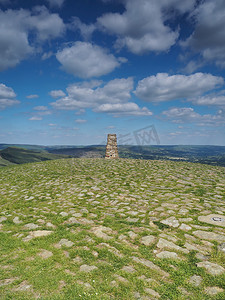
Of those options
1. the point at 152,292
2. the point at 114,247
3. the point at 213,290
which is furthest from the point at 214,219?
the point at 152,292

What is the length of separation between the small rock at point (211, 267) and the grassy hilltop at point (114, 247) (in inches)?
0.8

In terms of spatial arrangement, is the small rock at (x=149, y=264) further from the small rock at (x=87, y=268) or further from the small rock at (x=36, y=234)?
the small rock at (x=36, y=234)

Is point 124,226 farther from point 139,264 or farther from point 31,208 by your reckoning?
point 31,208

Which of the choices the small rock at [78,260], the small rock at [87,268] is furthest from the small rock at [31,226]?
the small rock at [87,268]

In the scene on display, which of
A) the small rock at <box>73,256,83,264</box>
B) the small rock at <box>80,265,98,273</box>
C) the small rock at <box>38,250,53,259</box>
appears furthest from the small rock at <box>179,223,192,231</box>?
the small rock at <box>38,250,53,259</box>

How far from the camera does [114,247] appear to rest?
4793mm

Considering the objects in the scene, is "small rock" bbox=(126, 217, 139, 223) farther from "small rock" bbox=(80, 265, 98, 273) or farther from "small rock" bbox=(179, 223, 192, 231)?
"small rock" bbox=(80, 265, 98, 273)

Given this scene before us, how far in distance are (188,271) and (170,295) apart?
81 centimetres

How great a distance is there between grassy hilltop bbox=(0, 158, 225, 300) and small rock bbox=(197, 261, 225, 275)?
2 cm

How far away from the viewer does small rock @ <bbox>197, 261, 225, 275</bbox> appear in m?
3.79

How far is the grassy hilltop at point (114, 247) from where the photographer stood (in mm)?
3432

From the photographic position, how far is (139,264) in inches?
161

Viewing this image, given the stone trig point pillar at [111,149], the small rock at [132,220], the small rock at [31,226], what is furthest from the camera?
the stone trig point pillar at [111,149]

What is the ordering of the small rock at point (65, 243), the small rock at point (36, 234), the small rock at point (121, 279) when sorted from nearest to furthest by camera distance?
1. the small rock at point (121, 279)
2. the small rock at point (65, 243)
3. the small rock at point (36, 234)
